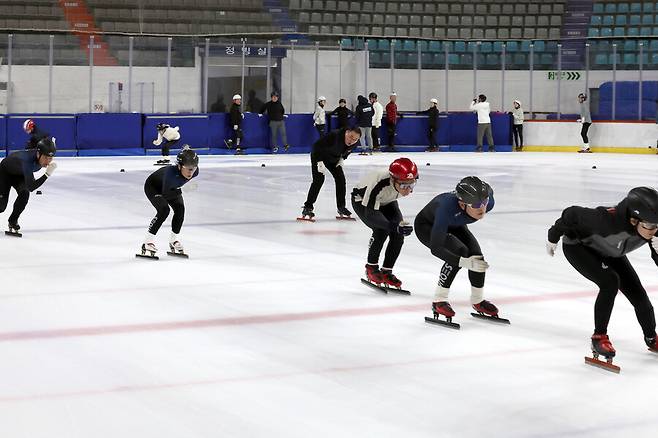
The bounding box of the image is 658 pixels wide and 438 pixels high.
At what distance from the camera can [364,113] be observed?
24.9 meters

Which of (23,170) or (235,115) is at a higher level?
(235,115)

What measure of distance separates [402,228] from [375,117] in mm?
18852

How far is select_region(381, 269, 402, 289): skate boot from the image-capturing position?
7.12 meters

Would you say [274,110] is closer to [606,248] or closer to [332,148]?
[332,148]

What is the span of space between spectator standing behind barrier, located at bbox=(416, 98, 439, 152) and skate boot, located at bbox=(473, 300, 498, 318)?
2040 centimetres

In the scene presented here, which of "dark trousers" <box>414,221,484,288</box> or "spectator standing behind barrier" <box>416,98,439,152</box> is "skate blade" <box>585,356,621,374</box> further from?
"spectator standing behind barrier" <box>416,98,439,152</box>

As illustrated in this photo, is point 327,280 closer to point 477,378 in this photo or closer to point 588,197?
point 477,378

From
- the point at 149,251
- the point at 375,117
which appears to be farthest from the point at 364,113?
the point at 149,251

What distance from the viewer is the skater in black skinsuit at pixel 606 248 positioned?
15.5 feet

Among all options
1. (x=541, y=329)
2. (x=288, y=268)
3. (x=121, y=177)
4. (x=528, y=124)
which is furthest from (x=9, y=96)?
(x=541, y=329)

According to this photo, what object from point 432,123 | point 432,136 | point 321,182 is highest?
point 432,123

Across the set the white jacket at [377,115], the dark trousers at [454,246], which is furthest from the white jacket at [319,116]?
the dark trousers at [454,246]

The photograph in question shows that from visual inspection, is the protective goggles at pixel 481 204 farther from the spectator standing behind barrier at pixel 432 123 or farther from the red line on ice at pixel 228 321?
the spectator standing behind barrier at pixel 432 123

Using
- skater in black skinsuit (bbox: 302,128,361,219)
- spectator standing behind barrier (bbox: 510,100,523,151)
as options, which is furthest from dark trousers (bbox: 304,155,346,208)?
spectator standing behind barrier (bbox: 510,100,523,151)
